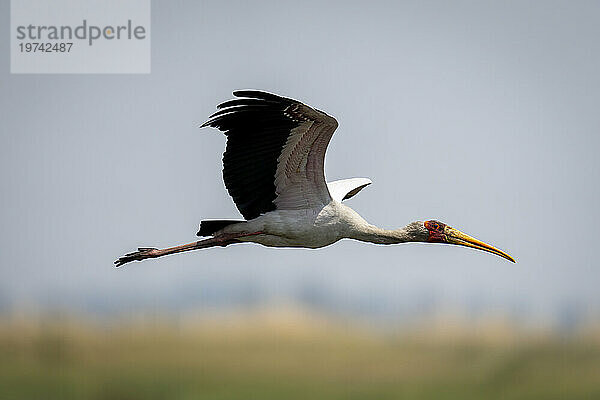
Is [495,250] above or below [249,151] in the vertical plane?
below

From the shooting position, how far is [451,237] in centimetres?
1728

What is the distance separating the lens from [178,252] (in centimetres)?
1691

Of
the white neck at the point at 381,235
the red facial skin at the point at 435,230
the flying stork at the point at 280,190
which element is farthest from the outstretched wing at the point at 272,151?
the red facial skin at the point at 435,230

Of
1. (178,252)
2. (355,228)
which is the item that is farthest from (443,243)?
(178,252)

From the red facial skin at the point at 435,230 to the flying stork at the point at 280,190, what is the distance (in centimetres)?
37

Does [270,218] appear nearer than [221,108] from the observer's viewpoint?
No

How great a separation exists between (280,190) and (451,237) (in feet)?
9.05

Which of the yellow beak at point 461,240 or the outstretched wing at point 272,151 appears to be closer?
the outstretched wing at point 272,151

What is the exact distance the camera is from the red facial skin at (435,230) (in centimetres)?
1712

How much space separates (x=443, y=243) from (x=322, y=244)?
2069 mm

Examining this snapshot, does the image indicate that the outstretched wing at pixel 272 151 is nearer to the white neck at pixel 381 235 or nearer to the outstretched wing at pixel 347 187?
the white neck at pixel 381 235

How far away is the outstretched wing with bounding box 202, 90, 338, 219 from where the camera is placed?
15.3 meters

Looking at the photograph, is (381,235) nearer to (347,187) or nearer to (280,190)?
(280,190)

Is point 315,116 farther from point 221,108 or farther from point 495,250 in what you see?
point 495,250
